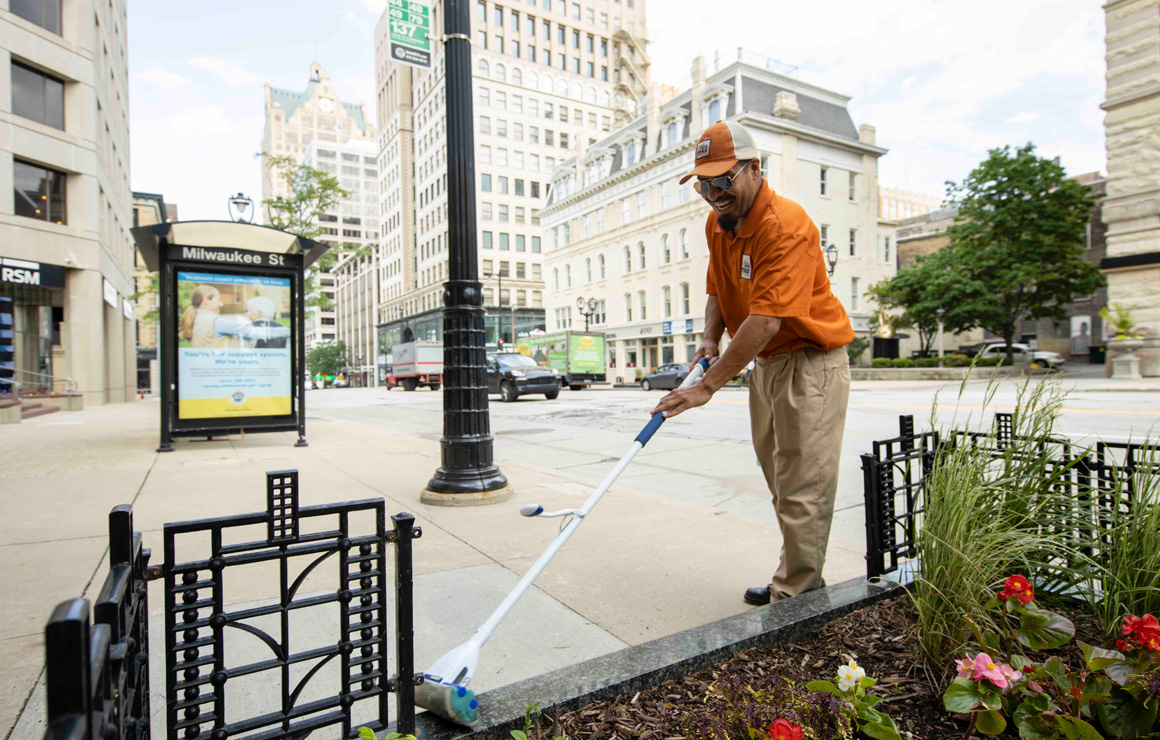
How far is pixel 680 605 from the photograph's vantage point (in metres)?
3.09

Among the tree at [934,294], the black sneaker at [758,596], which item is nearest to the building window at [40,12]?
the black sneaker at [758,596]

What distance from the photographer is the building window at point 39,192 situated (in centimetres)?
1968

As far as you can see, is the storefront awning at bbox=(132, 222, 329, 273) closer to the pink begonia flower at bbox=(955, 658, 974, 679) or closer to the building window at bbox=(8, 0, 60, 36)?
the pink begonia flower at bbox=(955, 658, 974, 679)

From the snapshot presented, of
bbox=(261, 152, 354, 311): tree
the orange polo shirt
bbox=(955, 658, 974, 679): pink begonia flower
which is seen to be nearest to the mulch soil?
bbox=(955, 658, 974, 679): pink begonia flower

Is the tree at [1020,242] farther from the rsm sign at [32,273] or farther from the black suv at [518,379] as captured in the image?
the rsm sign at [32,273]

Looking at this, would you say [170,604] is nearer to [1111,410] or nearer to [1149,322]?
[1111,410]

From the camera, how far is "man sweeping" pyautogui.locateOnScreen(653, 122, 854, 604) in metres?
2.60

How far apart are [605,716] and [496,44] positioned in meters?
76.7

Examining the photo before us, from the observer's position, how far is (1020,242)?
3353 cm

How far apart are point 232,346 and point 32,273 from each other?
15.6 metres

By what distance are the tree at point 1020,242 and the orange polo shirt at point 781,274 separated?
34.9m

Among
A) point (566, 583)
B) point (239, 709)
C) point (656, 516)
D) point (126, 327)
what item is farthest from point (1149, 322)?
point (126, 327)

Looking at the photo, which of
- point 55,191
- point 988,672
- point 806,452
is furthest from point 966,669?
point 55,191

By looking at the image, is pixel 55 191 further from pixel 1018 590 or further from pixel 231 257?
pixel 1018 590
